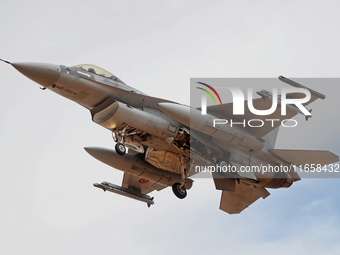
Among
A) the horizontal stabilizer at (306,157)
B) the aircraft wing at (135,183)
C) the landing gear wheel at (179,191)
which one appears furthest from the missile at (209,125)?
the aircraft wing at (135,183)

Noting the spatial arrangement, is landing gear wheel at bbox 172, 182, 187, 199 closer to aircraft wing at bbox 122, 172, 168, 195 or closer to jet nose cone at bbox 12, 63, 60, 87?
aircraft wing at bbox 122, 172, 168, 195

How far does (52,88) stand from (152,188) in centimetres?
702

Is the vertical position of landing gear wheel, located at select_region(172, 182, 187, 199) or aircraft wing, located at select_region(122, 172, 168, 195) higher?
aircraft wing, located at select_region(122, 172, 168, 195)

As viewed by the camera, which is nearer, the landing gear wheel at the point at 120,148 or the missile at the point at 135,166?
the landing gear wheel at the point at 120,148

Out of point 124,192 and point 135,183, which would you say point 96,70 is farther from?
point 135,183

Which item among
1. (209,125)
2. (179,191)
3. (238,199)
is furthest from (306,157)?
(179,191)

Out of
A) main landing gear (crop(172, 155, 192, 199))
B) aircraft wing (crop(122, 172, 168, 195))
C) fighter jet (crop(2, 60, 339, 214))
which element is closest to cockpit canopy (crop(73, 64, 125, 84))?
fighter jet (crop(2, 60, 339, 214))

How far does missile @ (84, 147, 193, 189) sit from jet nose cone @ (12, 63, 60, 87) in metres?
3.49

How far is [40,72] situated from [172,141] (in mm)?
4539

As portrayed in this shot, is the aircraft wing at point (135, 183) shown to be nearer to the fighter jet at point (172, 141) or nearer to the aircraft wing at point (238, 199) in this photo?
the fighter jet at point (172, 141)

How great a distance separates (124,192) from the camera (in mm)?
25422

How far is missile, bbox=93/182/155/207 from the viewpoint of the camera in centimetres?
2462

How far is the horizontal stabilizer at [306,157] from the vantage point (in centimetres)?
2377

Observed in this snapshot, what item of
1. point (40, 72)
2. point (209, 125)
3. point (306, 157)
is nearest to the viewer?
point (40, 72)
